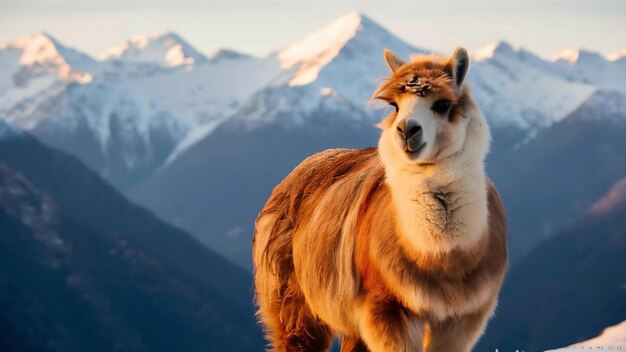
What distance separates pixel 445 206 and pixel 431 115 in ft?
3.66

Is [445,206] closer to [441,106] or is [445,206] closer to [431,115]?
[431,115]

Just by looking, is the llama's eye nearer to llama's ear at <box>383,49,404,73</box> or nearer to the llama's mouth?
the llama's mouth

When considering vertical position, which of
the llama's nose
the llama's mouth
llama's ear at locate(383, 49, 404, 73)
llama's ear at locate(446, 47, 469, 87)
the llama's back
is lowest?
the llama's back

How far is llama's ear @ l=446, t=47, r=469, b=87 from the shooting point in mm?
14078

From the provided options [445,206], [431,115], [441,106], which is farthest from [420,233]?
[441,106]

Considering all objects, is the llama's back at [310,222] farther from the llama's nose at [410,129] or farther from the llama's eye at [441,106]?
the llama's nose at [410,129]

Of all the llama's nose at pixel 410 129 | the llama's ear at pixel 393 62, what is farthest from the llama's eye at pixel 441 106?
the llama's ear at pixel 393 62

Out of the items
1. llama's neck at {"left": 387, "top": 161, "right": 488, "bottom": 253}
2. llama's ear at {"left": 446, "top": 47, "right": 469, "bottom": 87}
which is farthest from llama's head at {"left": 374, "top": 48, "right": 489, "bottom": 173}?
llama's neck at {"left": 387, "top": 161, "right": 488, "bottom": 253}

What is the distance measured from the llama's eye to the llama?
1 centimetres

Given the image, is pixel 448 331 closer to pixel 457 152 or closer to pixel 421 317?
pixel 421 317

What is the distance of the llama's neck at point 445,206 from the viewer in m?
13.6

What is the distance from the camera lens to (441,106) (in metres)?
13.8

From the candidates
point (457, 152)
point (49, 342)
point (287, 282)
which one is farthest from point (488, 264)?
point (49, 342)

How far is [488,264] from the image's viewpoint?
14141mm
